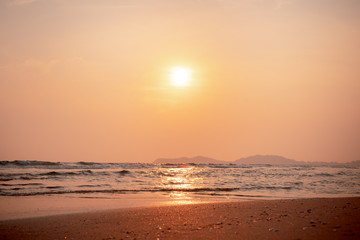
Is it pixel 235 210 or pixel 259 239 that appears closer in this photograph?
pixel 259 239

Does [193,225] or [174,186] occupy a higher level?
[174,186]

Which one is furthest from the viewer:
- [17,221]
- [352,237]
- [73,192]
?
[73,192]

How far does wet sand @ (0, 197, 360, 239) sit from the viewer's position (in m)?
7.70

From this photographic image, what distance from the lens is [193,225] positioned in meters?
9.16

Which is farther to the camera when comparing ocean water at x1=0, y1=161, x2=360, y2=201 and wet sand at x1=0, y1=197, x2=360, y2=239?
ocean water at x1=0, y1=161, x2=360, y2=201

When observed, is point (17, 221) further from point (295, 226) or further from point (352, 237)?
point (352, 237)

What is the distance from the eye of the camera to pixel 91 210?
508 inches

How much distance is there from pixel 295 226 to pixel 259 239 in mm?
1707

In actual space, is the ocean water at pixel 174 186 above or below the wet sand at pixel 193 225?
above

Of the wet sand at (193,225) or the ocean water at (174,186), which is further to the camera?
the ocean water at (174,186)

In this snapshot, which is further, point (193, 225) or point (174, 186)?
point (174, 186)

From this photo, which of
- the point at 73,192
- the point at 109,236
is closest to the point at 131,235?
the point at 109,236

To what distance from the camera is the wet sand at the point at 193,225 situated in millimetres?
7695

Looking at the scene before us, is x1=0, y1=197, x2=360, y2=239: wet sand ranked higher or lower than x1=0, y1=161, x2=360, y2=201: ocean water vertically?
lower
